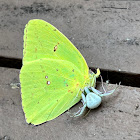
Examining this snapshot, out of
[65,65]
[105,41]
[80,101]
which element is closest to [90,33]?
[105,41]

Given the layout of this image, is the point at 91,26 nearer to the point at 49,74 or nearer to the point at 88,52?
the point at 88,52

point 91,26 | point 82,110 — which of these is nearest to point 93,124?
point 82,110

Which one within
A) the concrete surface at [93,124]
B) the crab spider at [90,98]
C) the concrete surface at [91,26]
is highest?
the concrete surface at [91,26]

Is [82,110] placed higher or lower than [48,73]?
lower

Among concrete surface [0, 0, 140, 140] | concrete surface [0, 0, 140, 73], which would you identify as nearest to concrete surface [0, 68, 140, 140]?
concrete surface [0, 0, 140, 140]

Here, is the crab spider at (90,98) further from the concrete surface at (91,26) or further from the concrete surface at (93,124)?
the concrete surface at (91,26)

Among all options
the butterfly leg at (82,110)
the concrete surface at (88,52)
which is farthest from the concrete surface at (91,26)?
the butterfly leg at (82,110)

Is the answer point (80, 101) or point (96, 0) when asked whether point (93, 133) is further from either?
point (96, 0)
